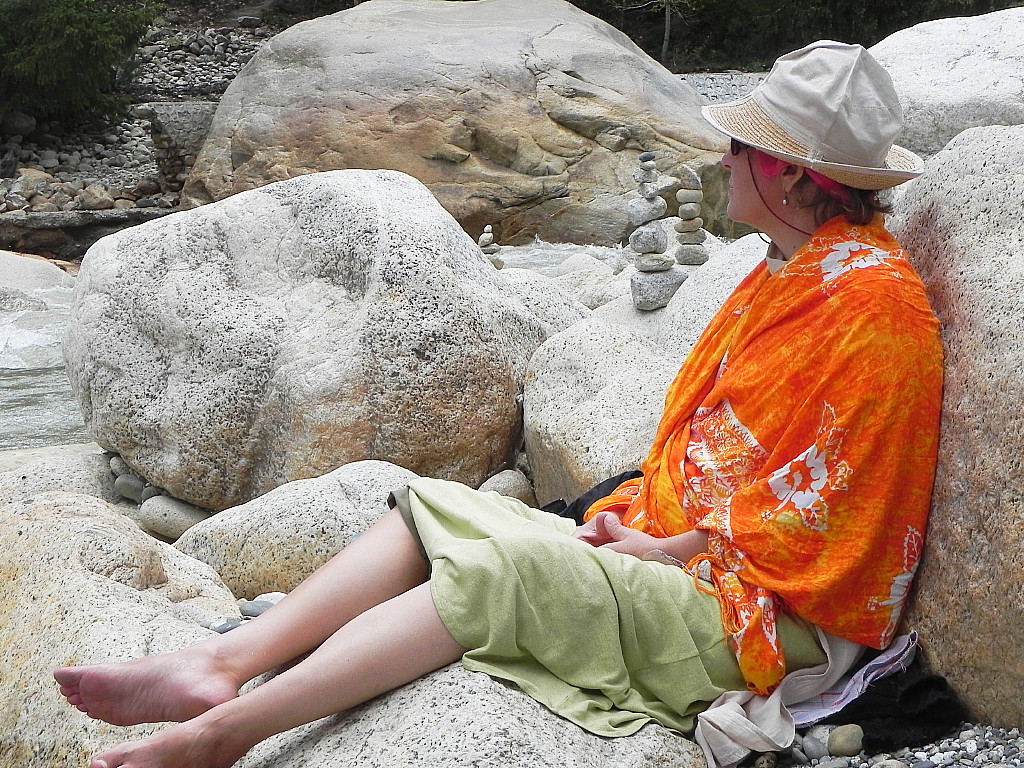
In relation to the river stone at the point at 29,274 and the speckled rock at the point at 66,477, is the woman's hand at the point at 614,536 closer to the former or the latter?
the speckled rock at the point at 66,477

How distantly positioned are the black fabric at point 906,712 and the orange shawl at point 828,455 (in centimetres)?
12

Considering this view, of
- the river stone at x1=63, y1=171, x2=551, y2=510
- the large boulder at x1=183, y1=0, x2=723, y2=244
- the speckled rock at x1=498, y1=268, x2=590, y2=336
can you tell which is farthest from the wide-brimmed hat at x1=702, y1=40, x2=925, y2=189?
the large boulder at x1=183, y1=0, x2=723, y2=244

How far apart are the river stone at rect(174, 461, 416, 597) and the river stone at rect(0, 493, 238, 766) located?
510mm

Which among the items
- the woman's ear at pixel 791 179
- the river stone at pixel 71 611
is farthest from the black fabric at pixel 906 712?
the river stone at pixel 71 611

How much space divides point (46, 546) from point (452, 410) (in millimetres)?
2128

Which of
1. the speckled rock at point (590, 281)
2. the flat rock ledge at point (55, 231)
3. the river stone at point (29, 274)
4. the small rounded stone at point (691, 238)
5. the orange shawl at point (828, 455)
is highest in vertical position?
the orange shawl at point (828, 455)

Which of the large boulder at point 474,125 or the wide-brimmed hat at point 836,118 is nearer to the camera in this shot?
the wide-brimmed hat at point 836,118

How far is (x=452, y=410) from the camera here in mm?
4863

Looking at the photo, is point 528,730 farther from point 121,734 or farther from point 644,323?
point 644,323

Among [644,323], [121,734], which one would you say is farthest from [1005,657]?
[644,323]

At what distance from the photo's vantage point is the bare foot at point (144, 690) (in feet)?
7.47

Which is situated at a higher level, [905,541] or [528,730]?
[905,541]

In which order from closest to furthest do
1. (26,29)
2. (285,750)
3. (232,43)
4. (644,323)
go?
(285,750) → (644,323) → (26,29) → (232,43)

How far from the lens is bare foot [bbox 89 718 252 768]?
2.13 m
